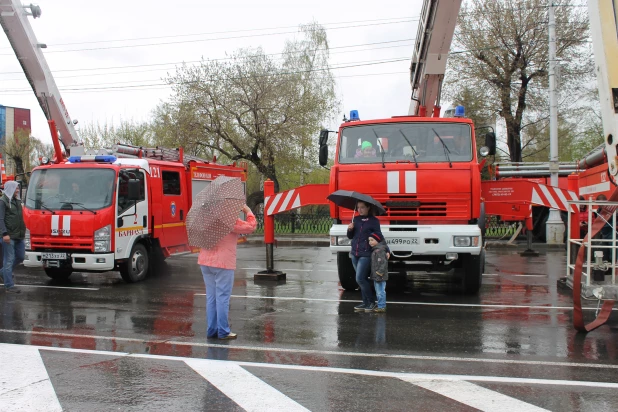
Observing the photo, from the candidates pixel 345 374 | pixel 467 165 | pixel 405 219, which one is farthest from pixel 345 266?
pixel 345 374

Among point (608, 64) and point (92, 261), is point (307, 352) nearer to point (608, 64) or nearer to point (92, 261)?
point (608, 64)

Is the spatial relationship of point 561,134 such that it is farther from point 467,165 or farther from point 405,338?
point 405,338

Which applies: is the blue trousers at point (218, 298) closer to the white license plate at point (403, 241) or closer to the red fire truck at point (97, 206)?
the white license plate at point (403, 241)

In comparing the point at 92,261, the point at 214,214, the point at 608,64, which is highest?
the point at 608,64

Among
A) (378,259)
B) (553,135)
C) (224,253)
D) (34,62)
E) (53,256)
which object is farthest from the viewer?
(553,135)

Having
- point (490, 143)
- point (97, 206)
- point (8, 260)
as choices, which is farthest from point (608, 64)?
point (8, 260)

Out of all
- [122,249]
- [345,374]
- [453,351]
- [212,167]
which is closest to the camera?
[345,374]

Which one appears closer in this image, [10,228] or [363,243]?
[363,243]

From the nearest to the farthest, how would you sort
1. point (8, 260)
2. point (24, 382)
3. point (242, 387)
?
point (242, 387) → point (24, 382) → point (8, 260)

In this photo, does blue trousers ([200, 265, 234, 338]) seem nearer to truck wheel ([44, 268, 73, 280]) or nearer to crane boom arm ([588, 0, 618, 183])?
crane boom arm ([588, 0, 618, 183])

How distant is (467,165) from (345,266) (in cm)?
261

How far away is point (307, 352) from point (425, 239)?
3.26 meters

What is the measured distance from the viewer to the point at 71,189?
11.2m

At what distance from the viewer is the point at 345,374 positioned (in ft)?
17.5
